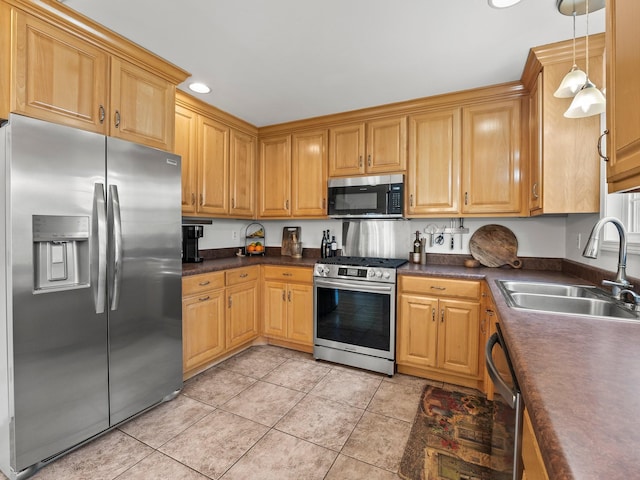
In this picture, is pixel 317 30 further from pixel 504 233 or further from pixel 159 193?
pixel 504 233

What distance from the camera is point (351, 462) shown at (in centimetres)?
163

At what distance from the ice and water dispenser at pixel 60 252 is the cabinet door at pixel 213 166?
120cm

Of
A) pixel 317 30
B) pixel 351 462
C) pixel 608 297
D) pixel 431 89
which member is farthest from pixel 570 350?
pixel 431 89

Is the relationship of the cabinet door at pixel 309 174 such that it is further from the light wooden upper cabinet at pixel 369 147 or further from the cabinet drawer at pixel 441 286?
the cabinet drawer at pixel 441 286

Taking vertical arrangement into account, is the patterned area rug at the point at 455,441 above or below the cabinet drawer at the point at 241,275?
below

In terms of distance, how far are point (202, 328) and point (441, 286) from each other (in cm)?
199

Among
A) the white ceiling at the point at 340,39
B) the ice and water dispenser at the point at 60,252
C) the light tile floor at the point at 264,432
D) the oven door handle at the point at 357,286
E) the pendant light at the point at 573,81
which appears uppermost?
the white ceiling at the point at 340,39

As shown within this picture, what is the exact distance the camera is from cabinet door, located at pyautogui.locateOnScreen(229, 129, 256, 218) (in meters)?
3.19

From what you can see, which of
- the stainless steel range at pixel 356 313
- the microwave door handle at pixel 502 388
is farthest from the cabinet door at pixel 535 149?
the microwave door handle at pixel 502 388

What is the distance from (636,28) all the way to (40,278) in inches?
96.7

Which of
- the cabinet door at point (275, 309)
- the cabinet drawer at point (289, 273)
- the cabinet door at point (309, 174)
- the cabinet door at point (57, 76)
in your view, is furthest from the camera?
the cabinet door at point (309, 174)

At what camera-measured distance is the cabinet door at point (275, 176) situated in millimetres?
3406

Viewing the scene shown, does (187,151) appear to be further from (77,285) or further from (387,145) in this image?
(387,145)

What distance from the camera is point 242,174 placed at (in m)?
3.32
